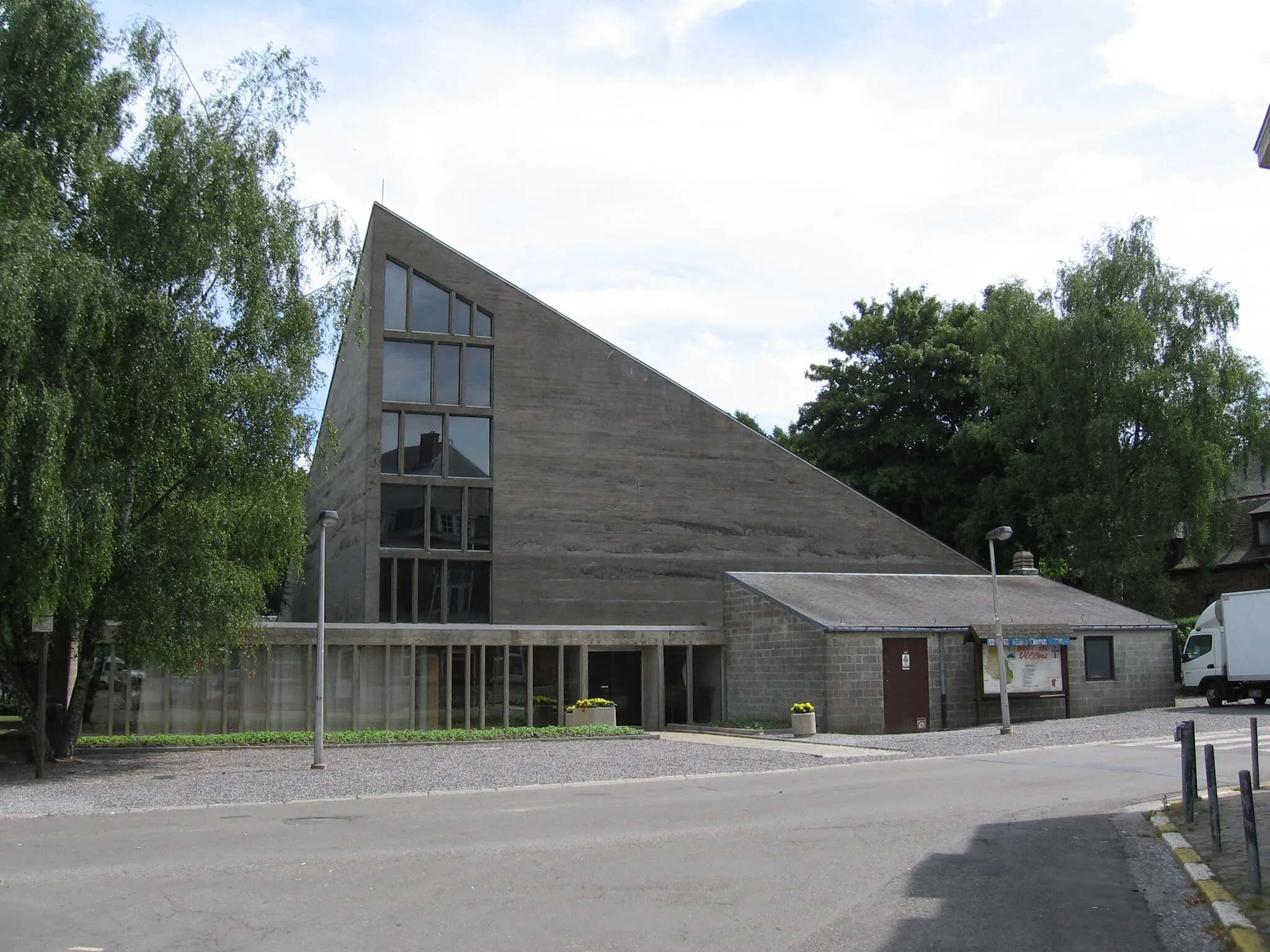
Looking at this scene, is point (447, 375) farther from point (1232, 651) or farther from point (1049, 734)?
point (1232, 651)

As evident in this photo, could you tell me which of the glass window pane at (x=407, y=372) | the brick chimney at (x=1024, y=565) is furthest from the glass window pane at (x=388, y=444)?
the brick chimney at (x=1024, y=565)

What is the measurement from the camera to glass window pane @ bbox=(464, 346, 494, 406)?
38.5 metres

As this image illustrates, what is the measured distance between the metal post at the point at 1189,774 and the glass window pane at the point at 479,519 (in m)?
27.6

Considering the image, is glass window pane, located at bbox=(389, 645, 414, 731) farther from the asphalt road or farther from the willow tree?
the asphalt road

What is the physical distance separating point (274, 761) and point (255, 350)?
24.8ft

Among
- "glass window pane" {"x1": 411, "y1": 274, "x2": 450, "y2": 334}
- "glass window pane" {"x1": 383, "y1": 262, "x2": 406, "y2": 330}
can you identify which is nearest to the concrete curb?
"glass window pane" {"x1": 411, "y1": 274, "x2": 450, "y2": 334}

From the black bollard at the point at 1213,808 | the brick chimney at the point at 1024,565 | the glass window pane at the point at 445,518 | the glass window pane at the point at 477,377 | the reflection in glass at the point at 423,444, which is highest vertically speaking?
the glass window pane at the point at 477,377

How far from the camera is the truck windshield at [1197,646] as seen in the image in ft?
115

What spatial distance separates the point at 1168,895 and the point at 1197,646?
2955 cm

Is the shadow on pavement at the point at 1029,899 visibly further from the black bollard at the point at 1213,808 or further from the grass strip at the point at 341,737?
the grass strip at the point at 341,737

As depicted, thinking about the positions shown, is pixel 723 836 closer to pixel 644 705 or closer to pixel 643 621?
pixel 644 705

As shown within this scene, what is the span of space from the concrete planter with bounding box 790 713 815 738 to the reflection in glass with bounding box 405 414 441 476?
52.4 feet

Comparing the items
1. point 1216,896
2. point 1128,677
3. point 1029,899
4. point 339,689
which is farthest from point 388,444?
point 1216,896

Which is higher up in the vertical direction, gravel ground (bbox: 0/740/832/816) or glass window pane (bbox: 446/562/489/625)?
glass window pane (bbox: 446/562/489/625)
